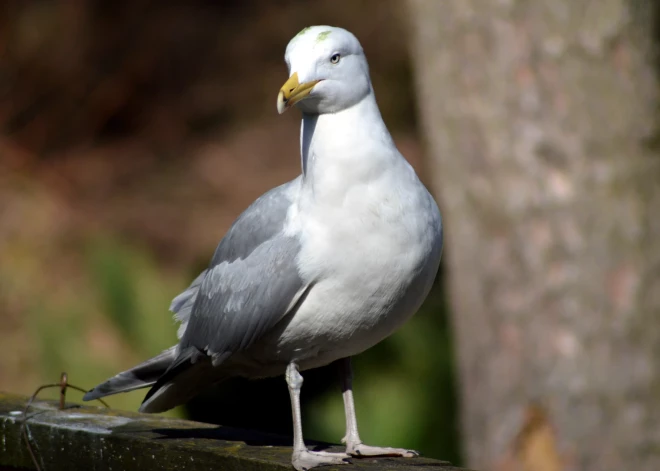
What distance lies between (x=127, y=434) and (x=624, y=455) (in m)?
2.00

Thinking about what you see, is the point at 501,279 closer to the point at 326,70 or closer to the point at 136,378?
the point at 136,378

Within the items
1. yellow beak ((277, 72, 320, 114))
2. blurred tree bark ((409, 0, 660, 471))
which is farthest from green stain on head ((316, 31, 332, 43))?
blurred tree bark ((409, 0, 660, 471))

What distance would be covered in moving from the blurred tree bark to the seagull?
135 cm

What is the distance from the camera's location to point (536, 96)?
12.1ft

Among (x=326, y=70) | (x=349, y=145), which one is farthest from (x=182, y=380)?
(x=326, y=70)

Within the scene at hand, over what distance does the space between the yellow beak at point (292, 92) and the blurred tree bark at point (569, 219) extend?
5.51ft

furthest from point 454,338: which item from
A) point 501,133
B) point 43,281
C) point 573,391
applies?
point 43,281

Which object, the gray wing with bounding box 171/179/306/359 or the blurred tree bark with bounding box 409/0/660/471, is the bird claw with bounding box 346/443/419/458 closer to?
the gray wing with bounding box 171/179/306/359

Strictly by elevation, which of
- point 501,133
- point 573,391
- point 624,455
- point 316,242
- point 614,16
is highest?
point 614,16

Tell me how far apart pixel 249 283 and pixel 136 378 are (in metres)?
0.49

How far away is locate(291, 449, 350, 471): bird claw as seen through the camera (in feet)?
7.16

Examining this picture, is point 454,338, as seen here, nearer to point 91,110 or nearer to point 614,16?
point 614,16

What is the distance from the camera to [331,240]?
2244 mm

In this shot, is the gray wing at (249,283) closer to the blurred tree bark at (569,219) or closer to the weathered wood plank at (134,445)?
the weathered wood plank at (134,445)
